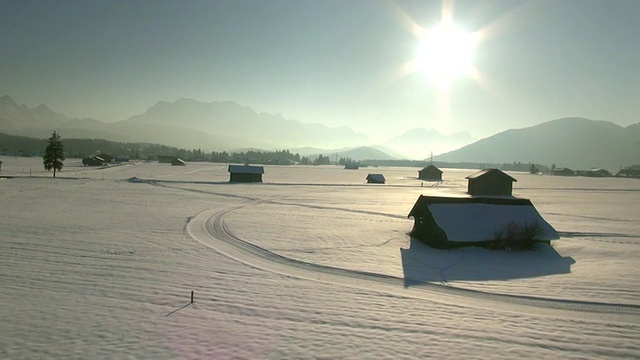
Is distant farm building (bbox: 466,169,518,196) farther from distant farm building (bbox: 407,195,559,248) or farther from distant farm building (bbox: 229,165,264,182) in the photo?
distant farm building (bbox: 229,165,264,182)

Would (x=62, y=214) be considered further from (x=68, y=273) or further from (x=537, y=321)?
(x=537, y=321)

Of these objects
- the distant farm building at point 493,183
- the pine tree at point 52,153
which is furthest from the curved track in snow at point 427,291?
the pine tree at point 52,153

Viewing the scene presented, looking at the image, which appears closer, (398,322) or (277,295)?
(398,322)

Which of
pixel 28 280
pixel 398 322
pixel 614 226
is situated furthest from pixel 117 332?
pixel 614 226

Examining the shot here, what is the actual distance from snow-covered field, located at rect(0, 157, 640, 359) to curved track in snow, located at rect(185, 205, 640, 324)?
0.09 meters

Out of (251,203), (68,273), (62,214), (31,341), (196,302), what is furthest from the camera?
(251,203)

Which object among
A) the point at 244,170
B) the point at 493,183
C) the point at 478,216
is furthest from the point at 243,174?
the point at 478,216

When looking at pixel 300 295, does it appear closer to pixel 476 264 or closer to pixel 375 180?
pixel 476 264

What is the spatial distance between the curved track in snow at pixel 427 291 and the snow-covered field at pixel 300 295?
0.31ft

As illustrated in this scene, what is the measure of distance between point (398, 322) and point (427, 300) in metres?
2.60

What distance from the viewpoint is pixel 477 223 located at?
23.3m

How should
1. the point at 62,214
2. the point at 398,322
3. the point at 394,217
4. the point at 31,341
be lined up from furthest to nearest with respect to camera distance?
the point at 394,217
the point at 62,214
the point at 398,322
the point at 31,341

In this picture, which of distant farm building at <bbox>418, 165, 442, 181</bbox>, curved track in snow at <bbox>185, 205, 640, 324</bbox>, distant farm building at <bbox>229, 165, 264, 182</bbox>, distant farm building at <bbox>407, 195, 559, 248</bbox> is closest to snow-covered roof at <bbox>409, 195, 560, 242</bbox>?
distant farm building at <bbox>407, 195, 559, 248</bbox>

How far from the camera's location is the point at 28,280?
13977mm
